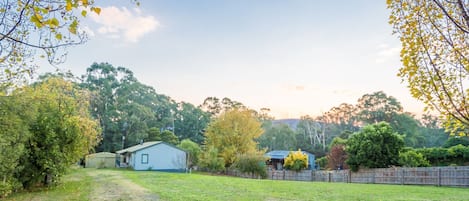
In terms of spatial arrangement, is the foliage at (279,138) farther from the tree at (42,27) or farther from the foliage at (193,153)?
the tree at (42,27)

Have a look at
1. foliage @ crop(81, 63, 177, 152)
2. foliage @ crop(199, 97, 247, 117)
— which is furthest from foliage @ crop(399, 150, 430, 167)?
foliage @ crop(199, 97, 247, 117)

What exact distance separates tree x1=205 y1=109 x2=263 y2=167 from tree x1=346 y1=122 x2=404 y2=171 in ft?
38.2

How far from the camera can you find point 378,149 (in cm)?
2108

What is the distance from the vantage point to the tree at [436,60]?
12.5 feet

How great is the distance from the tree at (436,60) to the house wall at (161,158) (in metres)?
30.8

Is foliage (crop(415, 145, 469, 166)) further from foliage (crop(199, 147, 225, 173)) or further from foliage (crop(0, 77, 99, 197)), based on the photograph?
foliage (crop(0, 77, 99, 197))

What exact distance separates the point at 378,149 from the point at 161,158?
20313 millimetres

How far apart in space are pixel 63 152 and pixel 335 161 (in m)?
21.4

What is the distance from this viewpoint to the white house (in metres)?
32.2

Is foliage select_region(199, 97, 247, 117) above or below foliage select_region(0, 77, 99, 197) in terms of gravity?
above

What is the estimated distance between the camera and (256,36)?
16297mm

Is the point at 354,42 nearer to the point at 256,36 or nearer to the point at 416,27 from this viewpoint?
the point at 256,36

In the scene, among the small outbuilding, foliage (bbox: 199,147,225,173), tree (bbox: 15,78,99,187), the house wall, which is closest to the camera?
tree (bbox: 15,78,99,187)

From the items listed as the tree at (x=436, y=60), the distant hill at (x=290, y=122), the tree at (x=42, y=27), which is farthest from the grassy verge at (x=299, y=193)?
the distant hill at (x=290, y=122)
